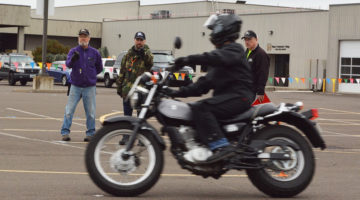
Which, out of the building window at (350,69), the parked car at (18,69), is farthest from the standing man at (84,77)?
the building window at (350,69)

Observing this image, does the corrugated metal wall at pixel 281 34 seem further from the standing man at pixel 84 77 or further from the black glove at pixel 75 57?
the black glove at pixel 75 57

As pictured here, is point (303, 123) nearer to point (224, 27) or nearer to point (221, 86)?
point (221, 86)

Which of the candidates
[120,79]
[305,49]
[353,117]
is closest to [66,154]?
[120,79]

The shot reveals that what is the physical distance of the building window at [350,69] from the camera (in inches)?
1790

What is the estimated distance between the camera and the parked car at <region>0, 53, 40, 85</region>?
38.2 meters

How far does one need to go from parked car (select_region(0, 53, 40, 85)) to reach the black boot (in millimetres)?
32150

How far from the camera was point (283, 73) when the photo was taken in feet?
183

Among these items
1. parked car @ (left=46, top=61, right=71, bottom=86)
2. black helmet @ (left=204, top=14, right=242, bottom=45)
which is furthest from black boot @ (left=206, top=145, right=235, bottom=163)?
parked car @ (left=46, top=61, right=71, bottom=86)

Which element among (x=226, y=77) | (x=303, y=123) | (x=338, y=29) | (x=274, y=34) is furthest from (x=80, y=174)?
(x=274, y=34)

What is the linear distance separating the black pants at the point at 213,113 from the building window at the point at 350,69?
3947 cm

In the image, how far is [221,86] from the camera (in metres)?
7.23

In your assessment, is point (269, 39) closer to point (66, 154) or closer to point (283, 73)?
point (283, 73)

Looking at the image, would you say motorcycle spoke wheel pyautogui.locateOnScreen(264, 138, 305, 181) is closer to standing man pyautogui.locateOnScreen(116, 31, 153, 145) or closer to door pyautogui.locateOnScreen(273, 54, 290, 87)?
standing man pyautogui.locateOnScreen(116, 31, 153, 145)

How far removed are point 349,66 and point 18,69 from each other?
67.1 feet
